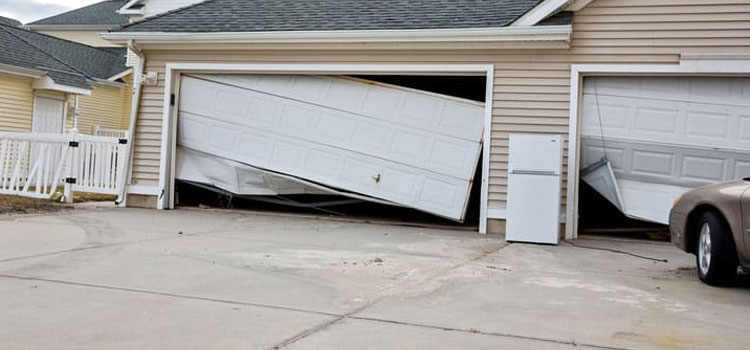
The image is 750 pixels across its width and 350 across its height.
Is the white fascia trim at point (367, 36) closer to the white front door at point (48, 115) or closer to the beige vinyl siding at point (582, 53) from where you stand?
the beige vinyl siding at point (582, 53)

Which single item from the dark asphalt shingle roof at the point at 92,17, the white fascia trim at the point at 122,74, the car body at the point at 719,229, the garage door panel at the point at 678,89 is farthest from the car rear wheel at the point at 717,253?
the dark asphalt shingle roof at the point at 92,17

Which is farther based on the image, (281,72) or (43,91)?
(43,91)

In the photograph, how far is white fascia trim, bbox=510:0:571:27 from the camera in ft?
A: 29.3

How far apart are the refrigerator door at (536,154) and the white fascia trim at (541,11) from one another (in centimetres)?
168

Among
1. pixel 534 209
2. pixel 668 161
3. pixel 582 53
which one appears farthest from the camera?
pixel 582 53

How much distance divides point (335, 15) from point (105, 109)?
1234 cm

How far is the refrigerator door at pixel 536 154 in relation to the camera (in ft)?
27.2

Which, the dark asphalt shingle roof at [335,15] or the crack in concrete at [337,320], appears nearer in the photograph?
the crack in concrete at [337,320]

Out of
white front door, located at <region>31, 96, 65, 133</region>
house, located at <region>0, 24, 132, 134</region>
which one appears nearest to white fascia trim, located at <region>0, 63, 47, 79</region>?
house, located at <region>0, 24, 132, 134</region>

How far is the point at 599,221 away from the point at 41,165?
30.5 feet

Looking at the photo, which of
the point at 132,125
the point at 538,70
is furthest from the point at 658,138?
the point at 132,125

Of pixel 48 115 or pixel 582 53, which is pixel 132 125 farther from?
pixel 582 53

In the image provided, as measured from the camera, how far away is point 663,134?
29.0 feet

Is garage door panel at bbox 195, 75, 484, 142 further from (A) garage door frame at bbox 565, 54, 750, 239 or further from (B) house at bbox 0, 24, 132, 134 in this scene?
(B) house at bbox 0, 24, 132, 134
